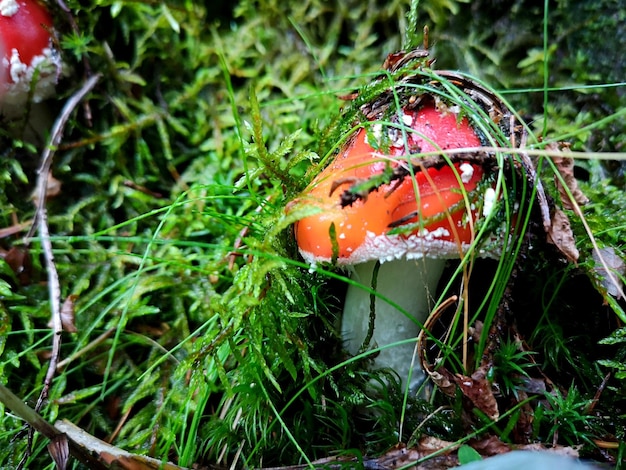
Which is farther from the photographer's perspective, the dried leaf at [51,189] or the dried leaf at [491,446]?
the dried leaf at [51,189]

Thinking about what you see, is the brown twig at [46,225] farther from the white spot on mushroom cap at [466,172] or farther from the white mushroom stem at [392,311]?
the white spot on mushroom cap at [466,172]

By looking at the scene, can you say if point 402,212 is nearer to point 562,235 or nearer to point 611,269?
point 562,235

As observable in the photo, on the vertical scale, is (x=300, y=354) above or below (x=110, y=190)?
below

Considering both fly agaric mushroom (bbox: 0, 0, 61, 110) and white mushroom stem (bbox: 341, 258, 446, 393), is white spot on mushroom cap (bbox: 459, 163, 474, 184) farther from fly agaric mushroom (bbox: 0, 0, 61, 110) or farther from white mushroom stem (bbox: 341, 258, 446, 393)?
fly agaric mushroom (bbox: 0, 0, 61, 110)

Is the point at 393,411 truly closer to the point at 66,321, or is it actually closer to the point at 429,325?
the point at 429,325

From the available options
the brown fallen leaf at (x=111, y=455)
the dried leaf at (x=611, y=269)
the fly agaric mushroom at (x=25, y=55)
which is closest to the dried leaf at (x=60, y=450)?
the brown fallen leaf at (x=111, y=455)

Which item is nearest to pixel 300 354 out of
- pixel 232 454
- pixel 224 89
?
pixel 232 454

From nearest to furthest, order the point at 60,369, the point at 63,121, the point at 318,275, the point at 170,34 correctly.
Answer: the point at 318,275, the point at 60,369, the point at 63,121, the point at 170,34
